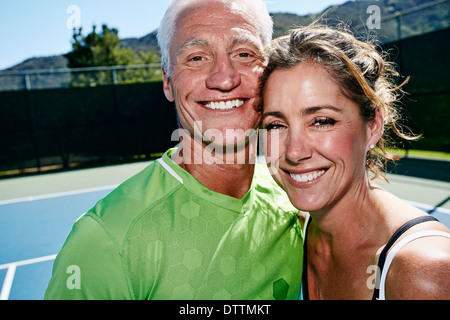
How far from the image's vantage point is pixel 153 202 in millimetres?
1734

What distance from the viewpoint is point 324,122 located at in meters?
1.84

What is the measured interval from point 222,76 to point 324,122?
0.59 m

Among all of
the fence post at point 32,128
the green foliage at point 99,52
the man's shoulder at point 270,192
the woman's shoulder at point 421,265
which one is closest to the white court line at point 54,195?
the fence post at point 32,128

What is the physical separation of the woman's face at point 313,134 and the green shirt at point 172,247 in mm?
326

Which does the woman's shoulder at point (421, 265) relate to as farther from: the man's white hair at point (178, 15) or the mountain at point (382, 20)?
the man's white hair at point (178, 15)

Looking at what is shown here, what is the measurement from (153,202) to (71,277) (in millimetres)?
475

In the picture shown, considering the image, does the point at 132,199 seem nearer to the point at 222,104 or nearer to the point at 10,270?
the point at 222,104

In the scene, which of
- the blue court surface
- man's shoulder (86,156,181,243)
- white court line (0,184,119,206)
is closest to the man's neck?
man's shoulder (86,156,181,243)

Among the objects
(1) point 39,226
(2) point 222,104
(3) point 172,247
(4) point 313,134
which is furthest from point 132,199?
(1) point 39,226

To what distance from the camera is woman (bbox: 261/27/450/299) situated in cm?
179

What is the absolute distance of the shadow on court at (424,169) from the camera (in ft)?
29.0

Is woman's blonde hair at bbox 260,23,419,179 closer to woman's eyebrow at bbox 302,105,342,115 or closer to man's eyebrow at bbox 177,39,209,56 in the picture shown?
woman's eyebrow at bbox 302,105,342,115

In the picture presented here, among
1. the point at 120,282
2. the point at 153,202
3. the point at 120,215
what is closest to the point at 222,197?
the point at 153,202
